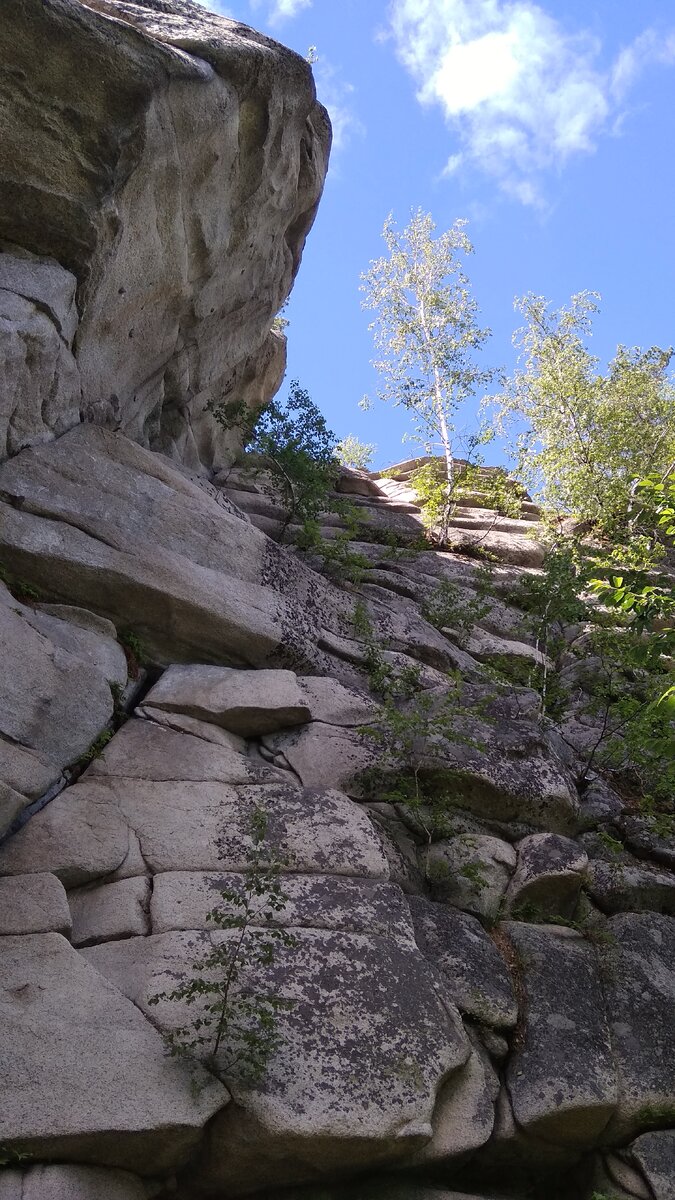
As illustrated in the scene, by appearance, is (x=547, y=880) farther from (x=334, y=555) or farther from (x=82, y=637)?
(x=334, y=555)

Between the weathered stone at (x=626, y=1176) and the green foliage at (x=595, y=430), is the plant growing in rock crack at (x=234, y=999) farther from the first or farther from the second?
the green foliage at (x=595, y=430)

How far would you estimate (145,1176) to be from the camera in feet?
19.5

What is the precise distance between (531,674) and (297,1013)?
687 centimetres

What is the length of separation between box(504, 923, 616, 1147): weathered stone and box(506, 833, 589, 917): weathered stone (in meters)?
0.33

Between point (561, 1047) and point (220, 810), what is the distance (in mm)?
3236

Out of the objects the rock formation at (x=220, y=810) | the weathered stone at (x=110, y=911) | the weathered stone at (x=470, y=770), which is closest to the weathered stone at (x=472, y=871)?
the rock formation at (x=220, y=810)

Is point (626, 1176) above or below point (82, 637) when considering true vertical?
below

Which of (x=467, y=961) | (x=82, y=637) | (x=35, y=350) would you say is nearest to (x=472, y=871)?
(x=467, y=961)

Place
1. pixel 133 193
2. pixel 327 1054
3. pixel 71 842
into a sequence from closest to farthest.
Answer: pixel 327 1054 → pixel 71 842 → pixel 133 193

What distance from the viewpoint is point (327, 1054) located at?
20.8 feet

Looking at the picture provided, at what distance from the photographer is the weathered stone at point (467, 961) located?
7.43m

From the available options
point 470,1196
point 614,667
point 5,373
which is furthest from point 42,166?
point 470,1196

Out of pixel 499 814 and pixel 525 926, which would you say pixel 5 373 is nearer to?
pixel 499 814

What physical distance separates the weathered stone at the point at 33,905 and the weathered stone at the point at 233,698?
2.44 metres
